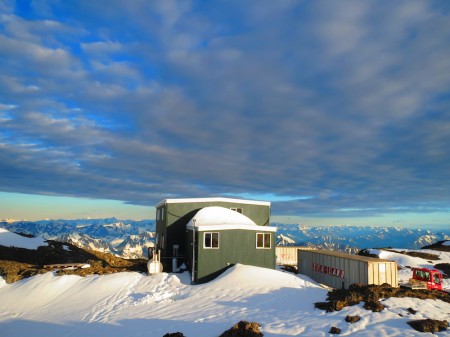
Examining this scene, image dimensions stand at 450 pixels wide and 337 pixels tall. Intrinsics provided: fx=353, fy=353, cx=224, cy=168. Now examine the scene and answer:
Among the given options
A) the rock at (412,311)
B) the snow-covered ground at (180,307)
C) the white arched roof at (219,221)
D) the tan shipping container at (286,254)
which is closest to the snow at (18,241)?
the snow-covered ground at (180,307)

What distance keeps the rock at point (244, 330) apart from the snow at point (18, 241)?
1604 inches

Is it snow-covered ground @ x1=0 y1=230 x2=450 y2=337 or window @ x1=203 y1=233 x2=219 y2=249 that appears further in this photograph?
window @ x1=203 y1=233 x2=219 y2=249

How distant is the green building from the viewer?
3256cm

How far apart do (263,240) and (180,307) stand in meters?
12.0

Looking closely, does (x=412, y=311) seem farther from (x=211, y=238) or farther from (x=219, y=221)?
(x=219, y=221)

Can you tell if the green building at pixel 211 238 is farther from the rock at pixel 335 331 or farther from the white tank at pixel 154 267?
the rock at pixel 335 331

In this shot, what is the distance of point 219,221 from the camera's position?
35781 mm

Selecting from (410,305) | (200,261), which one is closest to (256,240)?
(200,261)

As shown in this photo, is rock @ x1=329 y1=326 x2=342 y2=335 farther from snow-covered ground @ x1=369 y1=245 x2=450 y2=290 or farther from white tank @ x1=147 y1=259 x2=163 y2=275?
snow-covered ground @ x1=369 y1=245 x2=450 y2=290

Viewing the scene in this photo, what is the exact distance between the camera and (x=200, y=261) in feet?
105

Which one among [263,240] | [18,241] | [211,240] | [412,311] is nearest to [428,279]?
[412,311]

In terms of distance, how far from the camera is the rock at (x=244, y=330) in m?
18.4

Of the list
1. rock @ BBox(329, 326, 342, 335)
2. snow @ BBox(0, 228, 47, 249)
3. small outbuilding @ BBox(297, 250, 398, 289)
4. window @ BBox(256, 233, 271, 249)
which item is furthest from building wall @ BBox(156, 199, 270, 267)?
rock @ BBox(329, 326, 342, 335)

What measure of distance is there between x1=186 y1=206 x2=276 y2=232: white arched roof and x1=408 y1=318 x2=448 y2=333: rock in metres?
17.8
